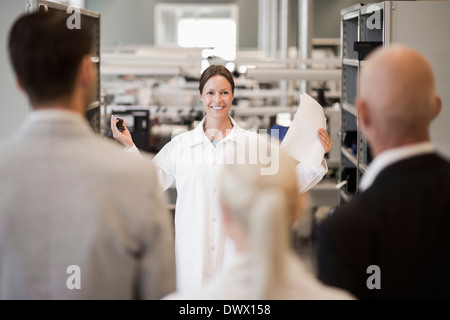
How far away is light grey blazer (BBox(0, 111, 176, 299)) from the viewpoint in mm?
1449

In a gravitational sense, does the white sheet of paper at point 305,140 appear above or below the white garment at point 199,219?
above

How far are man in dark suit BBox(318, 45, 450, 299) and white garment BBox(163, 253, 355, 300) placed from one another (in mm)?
129

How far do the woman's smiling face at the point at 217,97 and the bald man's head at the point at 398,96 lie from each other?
1958 mm

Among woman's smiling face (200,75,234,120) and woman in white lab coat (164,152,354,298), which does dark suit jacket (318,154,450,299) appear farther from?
Answer: woman's smiling face (200,75,234,120)

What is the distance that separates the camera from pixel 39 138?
4.82ft

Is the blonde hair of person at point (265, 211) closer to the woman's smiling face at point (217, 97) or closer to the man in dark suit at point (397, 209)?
the man in dark suit at point (397, 209)

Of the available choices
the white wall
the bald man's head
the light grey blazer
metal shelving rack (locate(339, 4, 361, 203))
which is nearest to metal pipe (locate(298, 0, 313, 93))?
metal shelving rack (locate(339, 4, 361, 203))

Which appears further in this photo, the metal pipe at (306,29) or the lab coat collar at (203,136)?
the metal pipe at (306,29)

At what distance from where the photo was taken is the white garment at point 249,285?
1244 millimetres

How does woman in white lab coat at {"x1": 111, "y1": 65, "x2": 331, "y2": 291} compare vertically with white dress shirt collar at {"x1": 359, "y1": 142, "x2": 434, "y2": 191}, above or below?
below


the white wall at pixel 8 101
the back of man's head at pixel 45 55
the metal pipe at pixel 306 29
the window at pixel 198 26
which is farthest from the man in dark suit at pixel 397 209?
the window at pixel 198 26

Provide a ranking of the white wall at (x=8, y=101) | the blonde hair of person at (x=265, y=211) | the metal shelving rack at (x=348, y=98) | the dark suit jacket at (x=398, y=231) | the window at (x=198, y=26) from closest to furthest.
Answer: the blonde hair of person at (x=265, y=211) < the dark suit jacket at (x=398, y=231) < the white wall at (x=8, y=101) < the metal shelving rack at (x=348, y=98) < the window at (x=198, y=26)

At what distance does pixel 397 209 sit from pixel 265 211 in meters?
0.40
